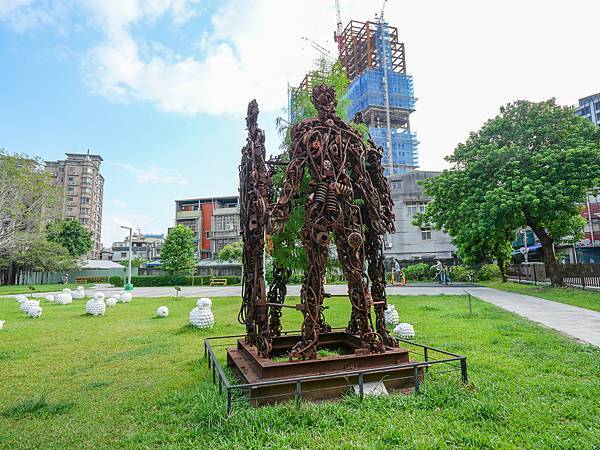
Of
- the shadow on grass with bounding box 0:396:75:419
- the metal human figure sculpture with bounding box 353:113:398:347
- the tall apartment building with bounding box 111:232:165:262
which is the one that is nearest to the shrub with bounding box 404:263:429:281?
the metal human figure sculpture with bounding box 353:113:398:347

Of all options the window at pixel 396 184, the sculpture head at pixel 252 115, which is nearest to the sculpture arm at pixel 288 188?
the sculpture head at pixel 252 115

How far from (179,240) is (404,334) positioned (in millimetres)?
37754

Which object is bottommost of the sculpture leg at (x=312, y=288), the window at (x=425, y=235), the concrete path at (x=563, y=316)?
the concrete path at (x=563, y=316)

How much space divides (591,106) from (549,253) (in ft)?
202

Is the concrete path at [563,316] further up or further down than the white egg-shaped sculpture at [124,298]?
further down

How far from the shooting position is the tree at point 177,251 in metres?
42.4

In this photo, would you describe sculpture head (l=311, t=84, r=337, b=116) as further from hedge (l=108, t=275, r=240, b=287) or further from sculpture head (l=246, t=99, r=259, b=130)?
hedge (l=108, t=275, r=240, b=287)

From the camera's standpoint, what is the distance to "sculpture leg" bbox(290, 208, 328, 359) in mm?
4547

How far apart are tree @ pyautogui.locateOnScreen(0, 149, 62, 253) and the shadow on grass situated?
31.9 metres

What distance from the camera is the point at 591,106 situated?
64.2 metres

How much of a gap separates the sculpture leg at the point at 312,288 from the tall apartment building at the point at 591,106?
77.7m

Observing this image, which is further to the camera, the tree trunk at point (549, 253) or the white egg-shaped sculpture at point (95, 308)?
the tree trunk at point (549, 253)

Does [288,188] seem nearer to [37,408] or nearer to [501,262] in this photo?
[37,408]

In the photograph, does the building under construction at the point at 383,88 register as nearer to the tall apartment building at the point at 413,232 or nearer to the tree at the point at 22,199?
the tall apartment building at the point at 413,232
